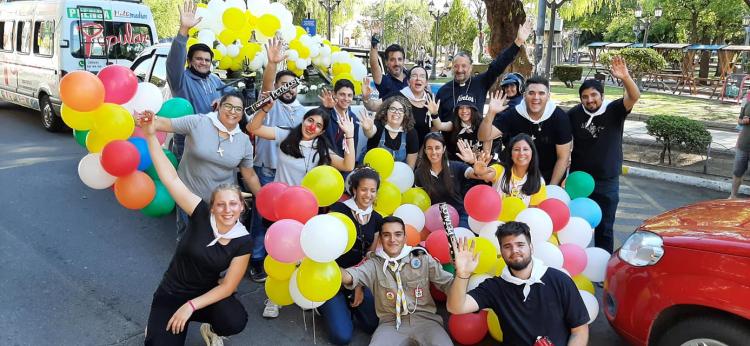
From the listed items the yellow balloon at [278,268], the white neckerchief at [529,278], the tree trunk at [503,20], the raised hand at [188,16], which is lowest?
the yellow balloon at [278,268]

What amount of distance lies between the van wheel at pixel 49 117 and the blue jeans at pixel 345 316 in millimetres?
8662

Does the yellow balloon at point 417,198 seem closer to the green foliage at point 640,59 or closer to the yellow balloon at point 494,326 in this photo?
the yellow balloon at point 494,326

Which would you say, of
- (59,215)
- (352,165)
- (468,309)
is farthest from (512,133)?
(59,215)

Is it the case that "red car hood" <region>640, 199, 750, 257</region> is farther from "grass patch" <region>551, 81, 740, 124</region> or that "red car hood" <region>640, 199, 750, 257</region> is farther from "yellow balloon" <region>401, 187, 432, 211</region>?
"grass patch" <region>551, 81, 740, 124</region>

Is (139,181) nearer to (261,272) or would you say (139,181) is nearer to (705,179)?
(261,272)

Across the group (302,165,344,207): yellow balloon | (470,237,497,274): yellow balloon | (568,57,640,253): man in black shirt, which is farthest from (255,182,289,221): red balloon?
(568,57,640,253): man in black shirt

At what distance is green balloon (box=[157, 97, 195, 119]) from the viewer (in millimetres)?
4277

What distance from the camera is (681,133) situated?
8.66 m

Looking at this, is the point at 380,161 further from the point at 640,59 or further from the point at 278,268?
the point at 640,59

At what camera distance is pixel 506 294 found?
9.83ft

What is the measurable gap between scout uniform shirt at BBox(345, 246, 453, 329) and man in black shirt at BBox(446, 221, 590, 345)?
0.47m

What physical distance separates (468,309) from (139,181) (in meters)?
2.38

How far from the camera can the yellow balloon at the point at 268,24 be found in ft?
19.0

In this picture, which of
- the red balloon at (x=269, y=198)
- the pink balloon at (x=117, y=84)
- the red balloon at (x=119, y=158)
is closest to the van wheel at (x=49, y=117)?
the pink balloon at (x=117, y=84)
